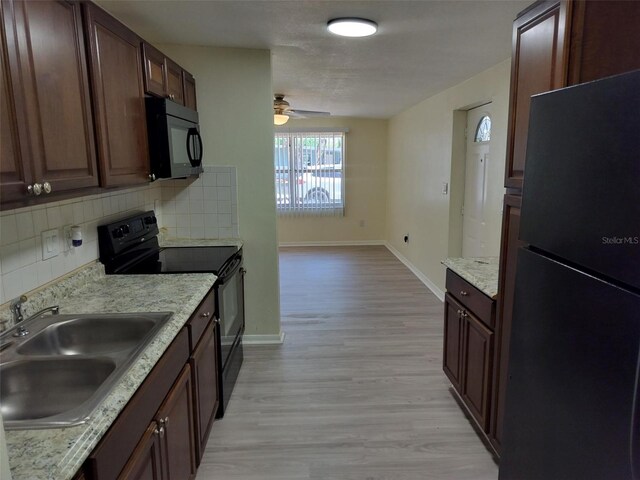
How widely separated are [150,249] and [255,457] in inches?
57.3

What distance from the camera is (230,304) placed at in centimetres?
267

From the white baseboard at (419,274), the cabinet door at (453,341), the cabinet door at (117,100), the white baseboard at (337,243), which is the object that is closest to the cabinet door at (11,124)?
the cabinet door at (117,100)

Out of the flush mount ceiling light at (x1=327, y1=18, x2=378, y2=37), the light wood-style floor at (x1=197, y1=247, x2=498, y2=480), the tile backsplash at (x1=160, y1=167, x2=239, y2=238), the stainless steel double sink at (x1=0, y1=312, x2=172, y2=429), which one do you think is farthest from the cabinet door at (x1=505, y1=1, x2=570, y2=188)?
the tile backsplash at (x1=160, y1=167, x2=239, y2=238)

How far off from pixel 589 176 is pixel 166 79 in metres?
2.28

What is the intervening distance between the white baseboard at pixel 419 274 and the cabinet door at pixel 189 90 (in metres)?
3.20

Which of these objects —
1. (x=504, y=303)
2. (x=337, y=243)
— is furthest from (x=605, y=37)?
(x=337, y=243)

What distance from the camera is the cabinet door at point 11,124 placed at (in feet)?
3.68

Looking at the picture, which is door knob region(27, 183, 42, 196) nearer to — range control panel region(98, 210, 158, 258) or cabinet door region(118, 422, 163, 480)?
cabinet door region(118, 422, 163, 480)

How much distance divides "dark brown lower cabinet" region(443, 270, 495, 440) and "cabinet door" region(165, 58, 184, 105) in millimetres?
2047

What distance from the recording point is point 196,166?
2.84 meters

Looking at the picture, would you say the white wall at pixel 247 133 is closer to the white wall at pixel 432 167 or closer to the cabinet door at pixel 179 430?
the cabinet door at pixel 179 430

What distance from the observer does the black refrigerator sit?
0.88 meters

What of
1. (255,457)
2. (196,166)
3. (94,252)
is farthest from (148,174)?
(255,457)

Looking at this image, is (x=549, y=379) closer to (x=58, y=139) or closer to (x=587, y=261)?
(x=587, y=261)
